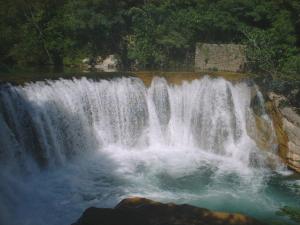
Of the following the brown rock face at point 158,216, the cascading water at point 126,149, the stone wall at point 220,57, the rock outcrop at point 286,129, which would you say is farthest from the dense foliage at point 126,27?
the brown rock face at point 158,216

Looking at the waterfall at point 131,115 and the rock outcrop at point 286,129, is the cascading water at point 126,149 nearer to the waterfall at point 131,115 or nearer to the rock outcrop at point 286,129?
the waterfall at point 131,115

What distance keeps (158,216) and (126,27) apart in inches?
585

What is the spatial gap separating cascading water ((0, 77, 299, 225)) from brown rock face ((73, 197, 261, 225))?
4.85 ft

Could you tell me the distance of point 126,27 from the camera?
65.3ft

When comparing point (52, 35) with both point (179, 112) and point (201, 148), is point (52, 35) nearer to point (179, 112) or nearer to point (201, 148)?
point (179, 112)

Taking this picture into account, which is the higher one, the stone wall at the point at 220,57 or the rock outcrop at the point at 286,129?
the stone wall at the point at 220,57

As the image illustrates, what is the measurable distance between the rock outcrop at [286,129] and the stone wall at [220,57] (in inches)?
177

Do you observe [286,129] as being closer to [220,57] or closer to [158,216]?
[220,57]

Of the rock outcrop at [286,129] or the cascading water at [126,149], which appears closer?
the cascading water at [126,149]

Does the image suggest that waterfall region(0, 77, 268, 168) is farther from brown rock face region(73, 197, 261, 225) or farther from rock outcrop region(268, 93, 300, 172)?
brown rock face region(73, 197, 261, 225)

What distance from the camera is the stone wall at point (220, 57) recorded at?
54.9ft

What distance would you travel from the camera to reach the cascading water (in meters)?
8.75

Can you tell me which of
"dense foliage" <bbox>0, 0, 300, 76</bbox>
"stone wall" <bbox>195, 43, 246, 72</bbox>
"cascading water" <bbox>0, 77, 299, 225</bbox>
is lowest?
"cascading water" <bbox>0, 77, 299, 225</bbox>

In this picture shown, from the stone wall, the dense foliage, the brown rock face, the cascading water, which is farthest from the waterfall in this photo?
the dense foliage
